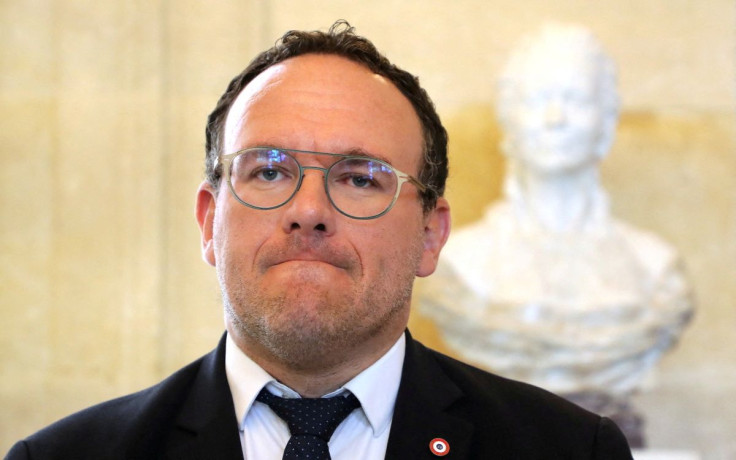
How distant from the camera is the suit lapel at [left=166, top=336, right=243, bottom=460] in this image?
7.04 ft

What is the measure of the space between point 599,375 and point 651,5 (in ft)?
8.84

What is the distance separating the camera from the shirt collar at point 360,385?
2199mm

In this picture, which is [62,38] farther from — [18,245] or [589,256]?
[589,256]

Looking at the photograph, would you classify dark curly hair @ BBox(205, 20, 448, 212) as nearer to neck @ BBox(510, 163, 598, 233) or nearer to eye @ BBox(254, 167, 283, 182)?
eye @ BBox(254, 167, 283, 182)

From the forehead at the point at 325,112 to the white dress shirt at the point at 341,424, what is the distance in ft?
1.47

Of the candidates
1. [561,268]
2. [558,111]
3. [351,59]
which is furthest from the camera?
[561,268]

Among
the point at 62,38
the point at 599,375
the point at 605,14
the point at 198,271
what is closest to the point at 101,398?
the point at 198,271

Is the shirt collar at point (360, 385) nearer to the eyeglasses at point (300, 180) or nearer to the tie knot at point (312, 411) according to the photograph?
the tie knot at point (312, 411)

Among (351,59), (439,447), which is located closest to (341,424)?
(439,447)

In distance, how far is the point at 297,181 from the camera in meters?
2.14

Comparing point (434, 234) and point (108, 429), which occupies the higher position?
point (434, 234)

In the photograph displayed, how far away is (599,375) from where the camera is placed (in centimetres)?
540

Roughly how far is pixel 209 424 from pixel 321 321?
1.09 feet

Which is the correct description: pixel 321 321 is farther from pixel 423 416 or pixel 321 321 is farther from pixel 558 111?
pixel 558 111
